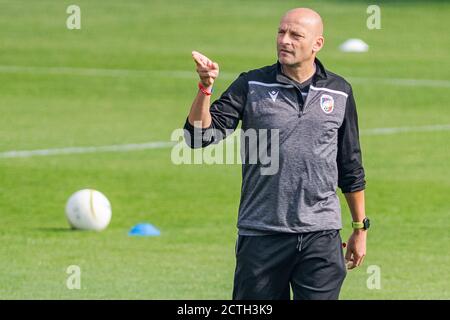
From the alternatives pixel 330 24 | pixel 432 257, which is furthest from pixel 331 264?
pixel 330 24

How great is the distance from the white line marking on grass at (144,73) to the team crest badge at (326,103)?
23.2 m

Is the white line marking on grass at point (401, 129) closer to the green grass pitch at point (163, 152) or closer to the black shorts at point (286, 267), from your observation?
the green grass pitch at point (163, 152)

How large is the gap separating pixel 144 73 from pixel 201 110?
82.3 feet

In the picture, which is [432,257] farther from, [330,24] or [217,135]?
[330,24]

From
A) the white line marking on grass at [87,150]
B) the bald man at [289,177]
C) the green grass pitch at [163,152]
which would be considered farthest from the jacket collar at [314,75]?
the white line marking on grass at [87,150]

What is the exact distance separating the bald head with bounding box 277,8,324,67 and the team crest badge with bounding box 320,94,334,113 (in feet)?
0.88

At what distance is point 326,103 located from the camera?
9.04 metres

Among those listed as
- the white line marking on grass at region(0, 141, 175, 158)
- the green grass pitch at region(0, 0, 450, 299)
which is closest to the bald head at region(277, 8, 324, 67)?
the green grass pitch at region(0, 0, 450, 299)

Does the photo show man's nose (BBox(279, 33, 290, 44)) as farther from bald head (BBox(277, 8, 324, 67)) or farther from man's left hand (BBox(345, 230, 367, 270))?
man's left hand (BBox(345, 230, 367, 270))

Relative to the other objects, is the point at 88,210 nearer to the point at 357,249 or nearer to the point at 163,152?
the point at 163,152

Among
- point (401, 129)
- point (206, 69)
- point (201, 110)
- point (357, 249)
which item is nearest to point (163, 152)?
point (401, 129)

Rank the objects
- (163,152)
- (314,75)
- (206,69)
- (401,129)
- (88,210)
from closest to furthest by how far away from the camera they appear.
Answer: (206,69), (314,75), (88,210), (163,152), (401,129)

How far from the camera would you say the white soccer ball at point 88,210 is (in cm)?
1605

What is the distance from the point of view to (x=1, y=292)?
12969 millimetres
